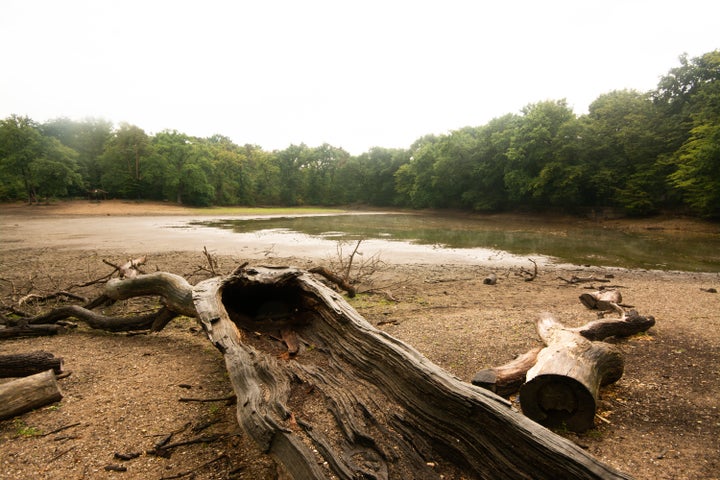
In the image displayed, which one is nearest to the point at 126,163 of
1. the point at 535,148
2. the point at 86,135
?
the point at 86,135

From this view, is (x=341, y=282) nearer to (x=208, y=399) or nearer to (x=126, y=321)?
(x=126, y=321)

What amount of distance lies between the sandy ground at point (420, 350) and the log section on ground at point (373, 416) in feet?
1.62

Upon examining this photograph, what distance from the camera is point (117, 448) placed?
8.46 feet

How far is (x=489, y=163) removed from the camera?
4594 centimetres

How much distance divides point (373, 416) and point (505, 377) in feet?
5.35

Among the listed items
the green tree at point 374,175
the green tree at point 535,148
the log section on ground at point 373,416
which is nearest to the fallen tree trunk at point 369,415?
the log section on ground at point 373,416

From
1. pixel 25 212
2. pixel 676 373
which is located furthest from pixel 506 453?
pixel 25 212

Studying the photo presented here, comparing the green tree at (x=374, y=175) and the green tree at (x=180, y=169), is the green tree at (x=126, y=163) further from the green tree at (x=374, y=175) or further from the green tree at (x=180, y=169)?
the green tree at (x=374, y=175)

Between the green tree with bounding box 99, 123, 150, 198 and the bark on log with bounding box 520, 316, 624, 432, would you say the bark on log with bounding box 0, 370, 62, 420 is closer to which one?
the bark on log with bounding box 520, 316, 624, 432

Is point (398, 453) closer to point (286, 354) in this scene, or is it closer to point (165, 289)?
point (286, 354)

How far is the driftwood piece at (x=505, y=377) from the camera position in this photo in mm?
3145

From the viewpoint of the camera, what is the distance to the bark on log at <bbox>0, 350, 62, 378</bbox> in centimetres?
327

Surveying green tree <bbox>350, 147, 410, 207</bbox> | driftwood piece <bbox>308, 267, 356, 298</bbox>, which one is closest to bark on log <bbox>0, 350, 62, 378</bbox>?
driftwood piece <bbox>308, 267, 356, 298</bbox>

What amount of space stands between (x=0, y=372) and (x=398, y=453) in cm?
380
